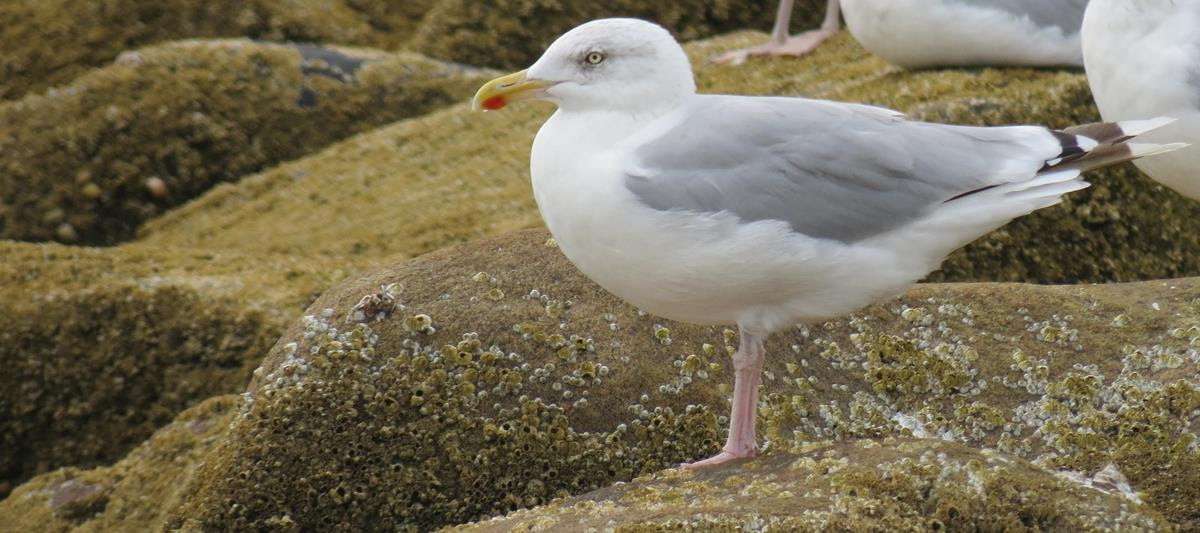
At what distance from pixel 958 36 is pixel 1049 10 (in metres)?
0.53

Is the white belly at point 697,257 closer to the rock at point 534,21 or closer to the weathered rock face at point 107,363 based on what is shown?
the weathered rock face at point 107,363

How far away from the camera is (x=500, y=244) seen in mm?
6137

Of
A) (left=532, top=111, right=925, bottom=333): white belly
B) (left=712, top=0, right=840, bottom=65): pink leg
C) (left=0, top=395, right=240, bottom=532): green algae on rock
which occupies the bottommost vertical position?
(left=0, top=395, right=240, bottom=532): green algae on rock

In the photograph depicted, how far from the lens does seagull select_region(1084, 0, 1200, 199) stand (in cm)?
608

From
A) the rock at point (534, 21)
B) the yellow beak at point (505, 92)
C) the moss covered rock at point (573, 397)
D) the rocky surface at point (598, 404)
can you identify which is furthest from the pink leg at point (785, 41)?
the yellow beak at point (505, 92)

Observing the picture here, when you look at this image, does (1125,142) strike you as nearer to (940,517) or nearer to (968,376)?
(968,376)

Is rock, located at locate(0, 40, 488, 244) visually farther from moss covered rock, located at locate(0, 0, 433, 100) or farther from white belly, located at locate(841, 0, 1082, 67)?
white belly, located at locate(841, 0, 1082, 67)

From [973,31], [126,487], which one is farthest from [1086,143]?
[126,487]

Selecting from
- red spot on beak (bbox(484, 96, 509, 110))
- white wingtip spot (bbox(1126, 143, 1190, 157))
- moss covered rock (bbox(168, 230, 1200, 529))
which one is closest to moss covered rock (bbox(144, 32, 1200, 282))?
moss covered rock (bbox(168, 230, 1200, 529))

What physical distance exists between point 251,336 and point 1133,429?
14.2 feet

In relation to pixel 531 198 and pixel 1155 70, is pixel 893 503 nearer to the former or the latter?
pixel 1155 70

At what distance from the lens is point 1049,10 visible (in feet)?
26.7

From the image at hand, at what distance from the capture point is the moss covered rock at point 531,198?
24.7 feet

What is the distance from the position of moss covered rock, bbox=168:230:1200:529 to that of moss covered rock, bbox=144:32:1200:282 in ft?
5.93
